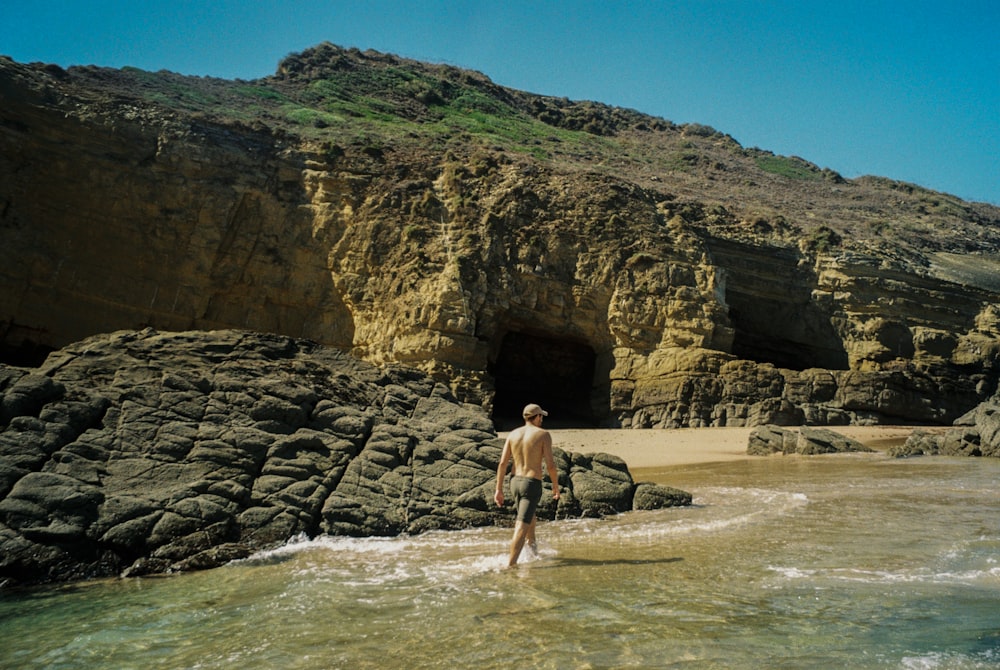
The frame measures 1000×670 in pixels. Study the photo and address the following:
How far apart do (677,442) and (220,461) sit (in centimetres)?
1218

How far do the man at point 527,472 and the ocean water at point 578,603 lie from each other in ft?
0.85

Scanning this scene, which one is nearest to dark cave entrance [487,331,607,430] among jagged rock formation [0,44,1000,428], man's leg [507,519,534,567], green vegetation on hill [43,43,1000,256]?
jagged rock formation [0,44,1000,428]

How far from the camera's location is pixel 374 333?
2052 cm

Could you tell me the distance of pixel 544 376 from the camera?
24.3 m

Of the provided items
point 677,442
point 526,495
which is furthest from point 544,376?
point 526,495

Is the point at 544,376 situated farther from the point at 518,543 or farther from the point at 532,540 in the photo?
the point at 518,543

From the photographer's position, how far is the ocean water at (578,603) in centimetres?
363

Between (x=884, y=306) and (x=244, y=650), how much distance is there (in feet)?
79.4

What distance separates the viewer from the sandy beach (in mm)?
14664

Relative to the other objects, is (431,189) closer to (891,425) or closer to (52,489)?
(891,425)

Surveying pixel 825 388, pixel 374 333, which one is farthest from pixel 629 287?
pixel 374 333

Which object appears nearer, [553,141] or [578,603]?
[578,603]

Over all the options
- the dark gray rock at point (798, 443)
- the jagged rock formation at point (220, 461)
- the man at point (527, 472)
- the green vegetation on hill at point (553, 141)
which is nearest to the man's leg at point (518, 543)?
the man at point (527, 472)

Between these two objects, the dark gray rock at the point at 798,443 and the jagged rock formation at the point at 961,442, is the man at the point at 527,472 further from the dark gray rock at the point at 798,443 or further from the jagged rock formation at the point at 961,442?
the jagged rock formation at the point at 961,442
